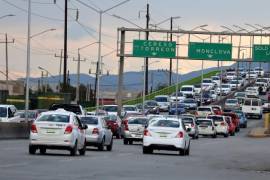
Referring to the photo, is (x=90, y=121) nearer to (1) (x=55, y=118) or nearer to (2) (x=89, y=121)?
(2) (x=89, y=121)

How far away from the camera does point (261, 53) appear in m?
75.0

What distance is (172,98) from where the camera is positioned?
4569 inches

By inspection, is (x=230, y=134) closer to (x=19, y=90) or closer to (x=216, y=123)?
(x=216, y=123)

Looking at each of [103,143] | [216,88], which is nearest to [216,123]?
[103,143]

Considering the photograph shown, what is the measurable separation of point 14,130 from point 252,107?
5548 centimetres

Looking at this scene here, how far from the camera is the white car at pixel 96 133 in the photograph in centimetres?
Result: 3788

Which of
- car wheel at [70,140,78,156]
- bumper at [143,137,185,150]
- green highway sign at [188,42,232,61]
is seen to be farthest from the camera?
green highway sign at [188,42,232,61]

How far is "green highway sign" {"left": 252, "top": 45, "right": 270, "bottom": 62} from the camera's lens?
7475 cm

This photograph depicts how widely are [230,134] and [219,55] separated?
6.63m

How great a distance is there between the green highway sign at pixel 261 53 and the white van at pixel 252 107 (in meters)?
23.9

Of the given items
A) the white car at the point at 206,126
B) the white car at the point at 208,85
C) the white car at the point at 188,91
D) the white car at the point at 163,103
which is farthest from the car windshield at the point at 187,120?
the white car at the point at 208,85

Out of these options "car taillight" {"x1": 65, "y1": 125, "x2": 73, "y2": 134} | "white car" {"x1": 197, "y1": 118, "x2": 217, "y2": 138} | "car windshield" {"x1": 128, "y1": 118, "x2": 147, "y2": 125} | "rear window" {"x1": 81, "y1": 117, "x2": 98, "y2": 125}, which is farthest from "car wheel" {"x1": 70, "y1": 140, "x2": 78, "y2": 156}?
"white car" {"x1": 197, "y1": 118, "x2": 217, "y2": 138}

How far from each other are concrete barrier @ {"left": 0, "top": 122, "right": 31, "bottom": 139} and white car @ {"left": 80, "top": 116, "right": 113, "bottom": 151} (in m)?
9.14

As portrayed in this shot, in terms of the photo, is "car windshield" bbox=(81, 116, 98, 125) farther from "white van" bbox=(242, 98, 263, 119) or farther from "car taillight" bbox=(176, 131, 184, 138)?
"white van" bbox=(242, 98, 263, 119)
